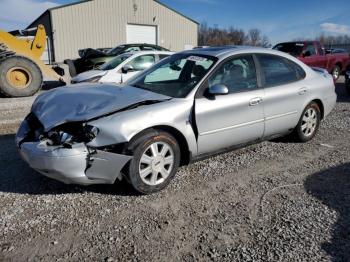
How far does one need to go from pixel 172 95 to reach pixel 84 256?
6.65ft

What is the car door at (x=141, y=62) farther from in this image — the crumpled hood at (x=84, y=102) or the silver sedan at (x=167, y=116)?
the crumpled hood at (x=84, y=102)

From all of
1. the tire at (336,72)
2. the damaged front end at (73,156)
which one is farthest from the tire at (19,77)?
the tire at (336,72)

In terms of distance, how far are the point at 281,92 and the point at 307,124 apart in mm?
988

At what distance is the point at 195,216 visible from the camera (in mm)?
3236

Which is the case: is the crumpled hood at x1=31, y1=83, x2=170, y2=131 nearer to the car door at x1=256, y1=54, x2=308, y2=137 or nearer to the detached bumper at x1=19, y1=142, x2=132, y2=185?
the detached bumper at x1=19, y1=142, x2=132, y2=185

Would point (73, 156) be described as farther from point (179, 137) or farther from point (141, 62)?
point (141, 62)

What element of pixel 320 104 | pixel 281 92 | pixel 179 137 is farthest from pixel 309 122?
pixel 179 137

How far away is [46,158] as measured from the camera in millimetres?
3188

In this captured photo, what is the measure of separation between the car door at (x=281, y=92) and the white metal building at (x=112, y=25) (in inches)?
965

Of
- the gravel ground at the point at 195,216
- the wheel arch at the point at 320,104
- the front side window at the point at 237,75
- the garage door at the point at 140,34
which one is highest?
the garage door at the point at 140,34

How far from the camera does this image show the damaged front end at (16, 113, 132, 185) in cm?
319

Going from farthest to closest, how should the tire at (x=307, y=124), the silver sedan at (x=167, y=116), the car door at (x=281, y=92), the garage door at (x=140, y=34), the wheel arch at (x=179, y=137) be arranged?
1. the garage door at (x=140, y=34)
2. the tire at (x=307, y=124)
3. the car door at (x=281, y=92)
4. the wheel arch at (x=179, y=137)
5. the silver sedan at (x=167, y=116)

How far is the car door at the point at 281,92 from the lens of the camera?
15.0 feet

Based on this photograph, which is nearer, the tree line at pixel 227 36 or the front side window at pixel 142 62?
the front side window at pixel 142 62
